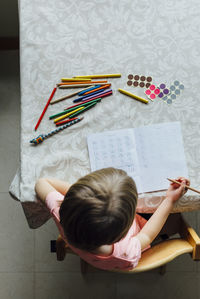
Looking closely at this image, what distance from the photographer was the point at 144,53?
106cm

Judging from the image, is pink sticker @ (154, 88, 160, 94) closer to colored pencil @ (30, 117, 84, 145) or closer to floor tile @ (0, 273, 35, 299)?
colored pencil @ (30, 117, 84, 145)

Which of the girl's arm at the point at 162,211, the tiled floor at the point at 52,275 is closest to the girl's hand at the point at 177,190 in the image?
the girl's arm at the point at 162,211

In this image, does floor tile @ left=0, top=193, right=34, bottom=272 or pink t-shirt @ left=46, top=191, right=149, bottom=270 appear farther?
floor tile @ left=0, top=193, right=34, bottom=272

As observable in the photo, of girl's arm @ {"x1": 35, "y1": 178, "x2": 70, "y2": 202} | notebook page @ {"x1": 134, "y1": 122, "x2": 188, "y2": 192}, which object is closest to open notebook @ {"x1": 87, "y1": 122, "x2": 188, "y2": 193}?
notebook page @ {"x1": 134, "y1": 122, "x2": 188, "y2": 192}

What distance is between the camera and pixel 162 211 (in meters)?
0.97

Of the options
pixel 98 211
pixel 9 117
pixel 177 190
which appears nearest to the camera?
pixel 98 211

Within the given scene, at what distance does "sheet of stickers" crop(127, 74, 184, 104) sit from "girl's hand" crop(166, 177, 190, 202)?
9.6 inches

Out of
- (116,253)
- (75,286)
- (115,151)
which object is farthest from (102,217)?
(75,286)

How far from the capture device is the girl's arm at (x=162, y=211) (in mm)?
949

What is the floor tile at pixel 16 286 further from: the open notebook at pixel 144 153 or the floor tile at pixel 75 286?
the open notebook at pixel 144 153

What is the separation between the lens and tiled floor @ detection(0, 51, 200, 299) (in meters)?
1.54

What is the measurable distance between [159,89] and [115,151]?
232 mm

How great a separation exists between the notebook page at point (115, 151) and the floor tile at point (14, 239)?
0.78 meters

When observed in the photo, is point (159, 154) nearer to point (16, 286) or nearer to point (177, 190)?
point (177, 190)
